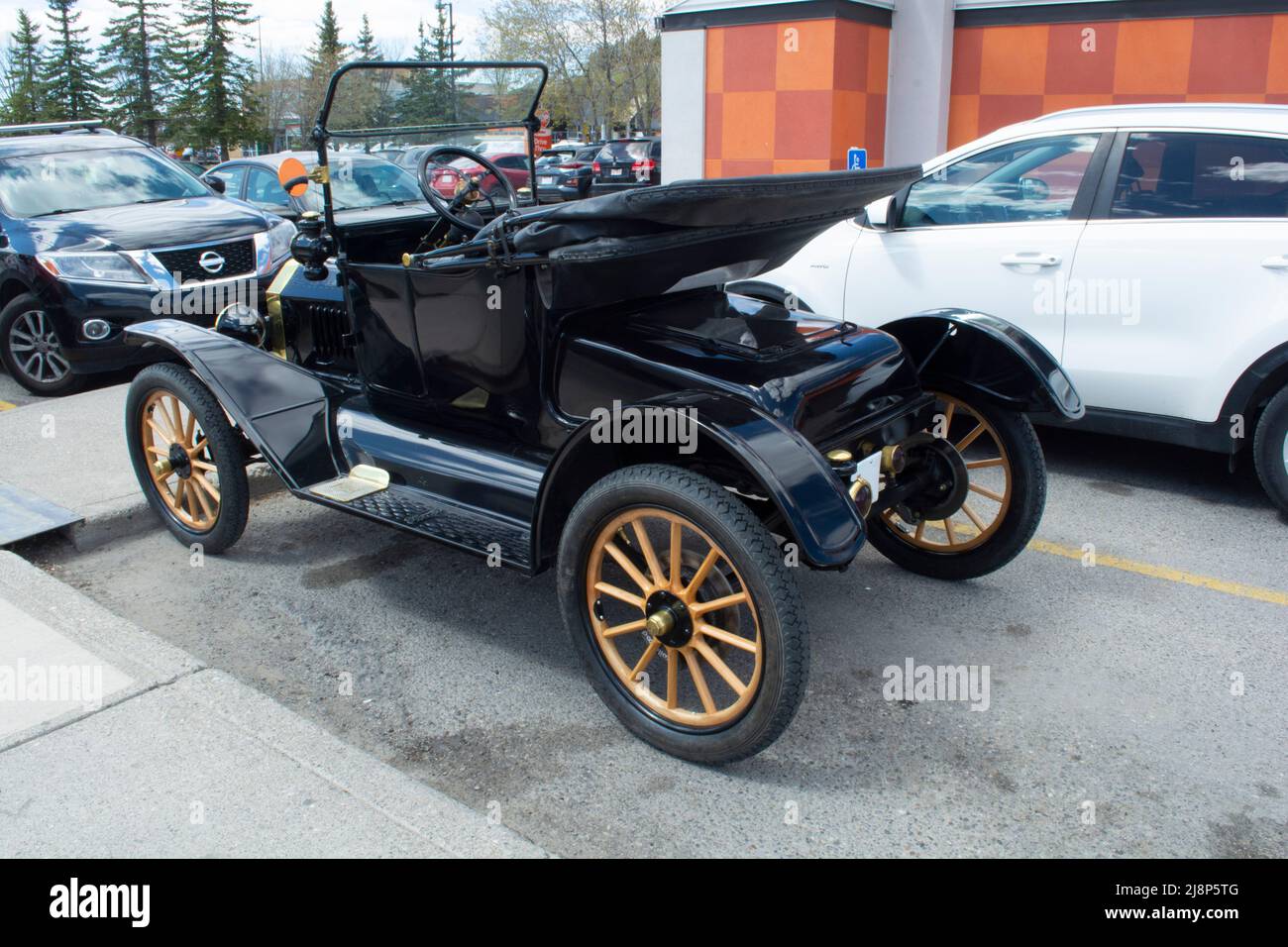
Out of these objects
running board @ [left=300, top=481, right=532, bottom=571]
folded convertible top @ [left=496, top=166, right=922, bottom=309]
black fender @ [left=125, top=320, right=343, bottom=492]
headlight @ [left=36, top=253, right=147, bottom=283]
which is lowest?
running board @ [left=300, top=481, right=532, bottom=571]

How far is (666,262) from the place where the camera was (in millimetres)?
3295

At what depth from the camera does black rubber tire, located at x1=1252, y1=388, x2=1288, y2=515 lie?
4.62 m

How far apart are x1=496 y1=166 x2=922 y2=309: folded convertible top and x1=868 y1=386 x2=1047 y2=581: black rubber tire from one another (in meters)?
0.98

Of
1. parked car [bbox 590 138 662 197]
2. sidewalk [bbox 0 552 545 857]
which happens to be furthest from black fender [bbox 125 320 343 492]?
parked car [bbox 590 138 662 197]

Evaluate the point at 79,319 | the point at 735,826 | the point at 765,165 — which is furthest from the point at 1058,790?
the point at 765,165

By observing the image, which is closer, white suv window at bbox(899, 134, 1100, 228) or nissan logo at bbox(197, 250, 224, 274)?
white suv window at bbox(899, 134, 1100, 228)

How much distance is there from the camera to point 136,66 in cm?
4534

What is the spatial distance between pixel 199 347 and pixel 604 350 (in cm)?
188

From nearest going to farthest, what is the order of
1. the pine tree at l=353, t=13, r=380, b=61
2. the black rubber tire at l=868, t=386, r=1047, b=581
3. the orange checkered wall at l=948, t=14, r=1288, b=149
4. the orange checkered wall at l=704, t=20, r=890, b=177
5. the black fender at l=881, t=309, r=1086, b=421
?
the black fender at l=881, t=309, r=1086, b=421, the black rubber tire at l=868, t=386, r=1047, b=581, the orange checkered wall at l=948, t=14, r=1288, b=149, the orange checkered wall at l=704, t=20, r=890, b=177, the pine tree at l=353, t=13, r=380, b=61

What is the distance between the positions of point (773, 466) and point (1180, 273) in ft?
9.95

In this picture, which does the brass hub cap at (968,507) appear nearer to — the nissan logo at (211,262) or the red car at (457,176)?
the red car at (457,176)

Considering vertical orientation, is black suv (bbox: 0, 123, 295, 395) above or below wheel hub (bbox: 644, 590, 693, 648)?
above

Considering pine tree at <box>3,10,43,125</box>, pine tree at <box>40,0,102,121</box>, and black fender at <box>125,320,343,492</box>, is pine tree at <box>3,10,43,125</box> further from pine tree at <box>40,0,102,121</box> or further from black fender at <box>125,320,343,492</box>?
black fender at <box>125,320,343,492</box>

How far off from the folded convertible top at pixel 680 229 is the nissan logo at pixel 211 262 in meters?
4.93
